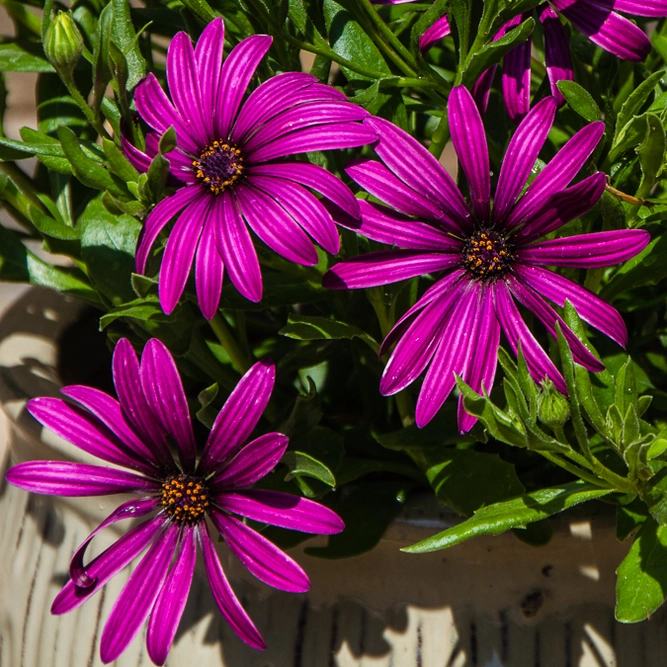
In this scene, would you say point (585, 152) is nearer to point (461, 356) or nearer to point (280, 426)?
point (461, 356)

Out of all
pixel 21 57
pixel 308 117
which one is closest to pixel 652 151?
pixel 308 117

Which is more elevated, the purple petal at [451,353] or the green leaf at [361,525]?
the purple petal at [451,353]

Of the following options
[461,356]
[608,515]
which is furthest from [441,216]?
[608,515]

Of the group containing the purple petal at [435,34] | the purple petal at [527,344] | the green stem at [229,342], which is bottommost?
the purple petal at [527,344]

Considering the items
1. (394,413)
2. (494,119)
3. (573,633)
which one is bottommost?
(573,633)

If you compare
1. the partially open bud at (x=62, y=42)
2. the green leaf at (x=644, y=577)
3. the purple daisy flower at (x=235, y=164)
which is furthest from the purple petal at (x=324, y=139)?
the green leaf at (x=644, y=577)

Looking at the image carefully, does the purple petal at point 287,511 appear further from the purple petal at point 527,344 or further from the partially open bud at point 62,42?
the partially open bud at point 62,42
